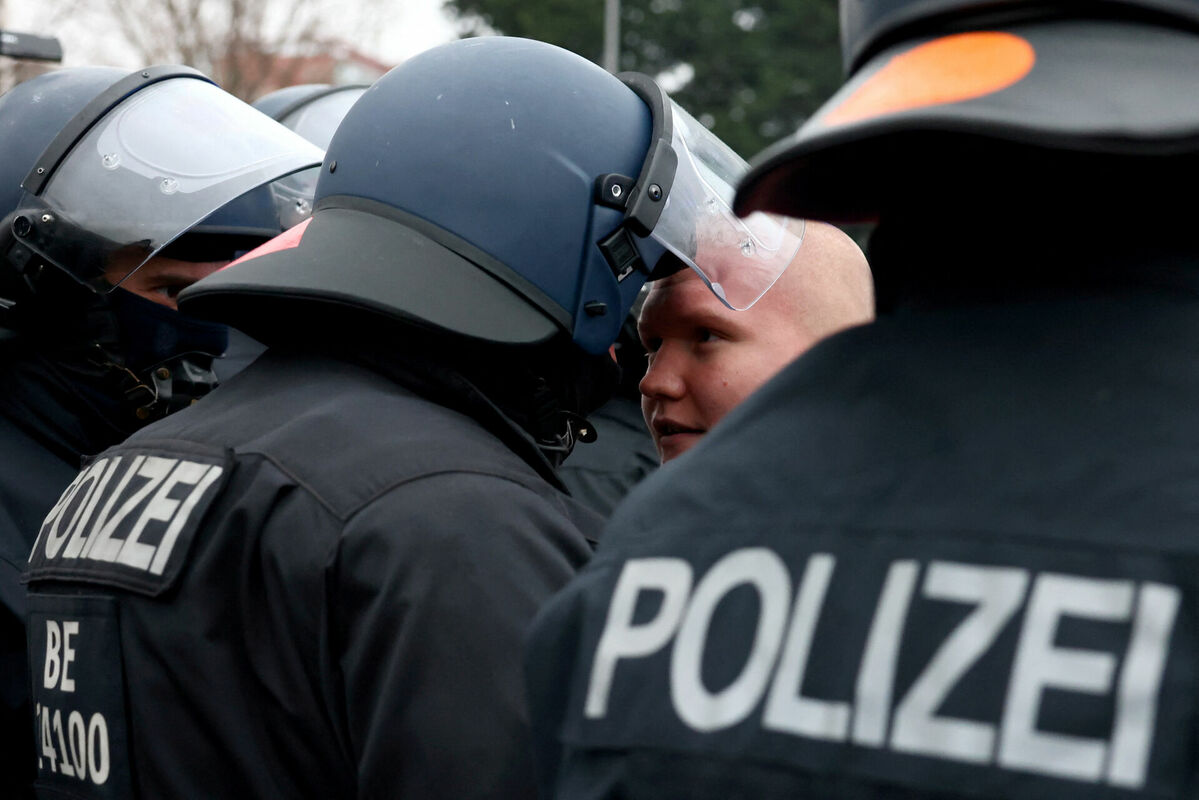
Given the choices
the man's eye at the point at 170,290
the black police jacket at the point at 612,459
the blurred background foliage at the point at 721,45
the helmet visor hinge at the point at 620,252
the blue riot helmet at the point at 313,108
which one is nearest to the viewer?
the helmet visor hinge at the point at 620,252

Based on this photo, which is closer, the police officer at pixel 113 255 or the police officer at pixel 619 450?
the police officer at pixel 113 255

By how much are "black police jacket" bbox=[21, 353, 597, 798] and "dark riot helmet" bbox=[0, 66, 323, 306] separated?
1054 millimetres

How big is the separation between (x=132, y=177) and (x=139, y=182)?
0.02m

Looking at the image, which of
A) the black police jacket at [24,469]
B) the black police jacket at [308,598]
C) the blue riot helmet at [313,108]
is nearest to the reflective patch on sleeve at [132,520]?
the black police jacket at [308,598]

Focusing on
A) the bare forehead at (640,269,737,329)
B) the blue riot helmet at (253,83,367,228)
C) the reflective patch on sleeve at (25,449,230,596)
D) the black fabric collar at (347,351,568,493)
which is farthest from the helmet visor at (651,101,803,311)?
the blue riot helmet at (253,83,367,228)

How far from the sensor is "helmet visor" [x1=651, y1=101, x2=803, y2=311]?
2.16m

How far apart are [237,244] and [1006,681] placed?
2.31 m

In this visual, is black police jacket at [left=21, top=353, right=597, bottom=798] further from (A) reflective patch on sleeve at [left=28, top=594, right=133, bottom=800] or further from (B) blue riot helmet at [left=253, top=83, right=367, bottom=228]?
(B) blue riot helmet at [left=253, top=83, right=367, bottom=228]

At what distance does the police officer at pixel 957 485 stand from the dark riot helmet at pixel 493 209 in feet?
2.48

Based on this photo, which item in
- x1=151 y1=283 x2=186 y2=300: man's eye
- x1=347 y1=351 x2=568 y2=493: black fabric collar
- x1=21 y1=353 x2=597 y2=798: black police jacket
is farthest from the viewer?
x1=151 y1=283 x2=186 y2=300: man's eye

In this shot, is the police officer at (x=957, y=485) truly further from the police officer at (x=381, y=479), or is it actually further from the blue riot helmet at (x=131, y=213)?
the blue riot helmet at (x=131, y=213)

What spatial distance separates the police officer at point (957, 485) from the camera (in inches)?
33.7

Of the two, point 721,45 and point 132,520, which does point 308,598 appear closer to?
point 132,520

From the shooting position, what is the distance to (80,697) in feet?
5.58
